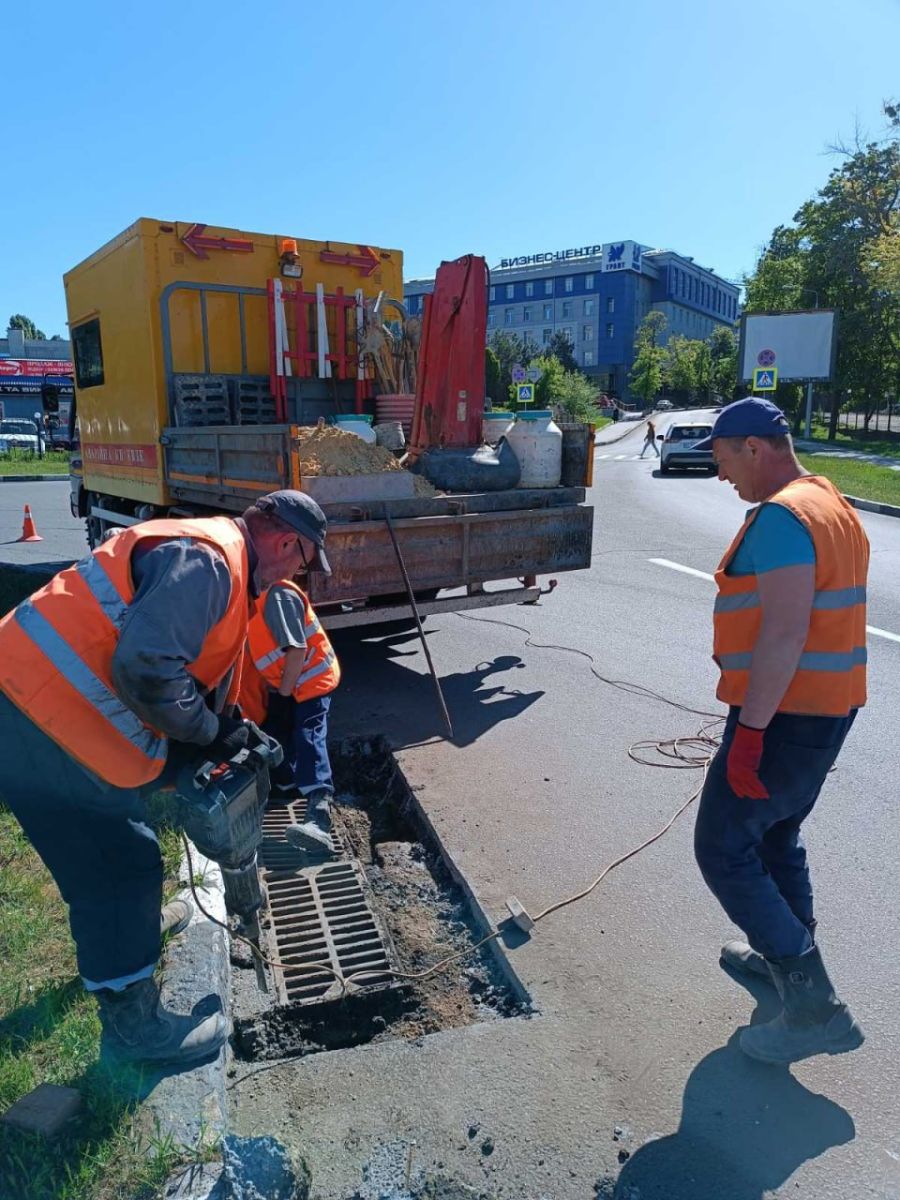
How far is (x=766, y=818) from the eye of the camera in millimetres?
2559

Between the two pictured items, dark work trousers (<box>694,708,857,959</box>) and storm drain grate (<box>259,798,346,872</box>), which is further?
storm drain grate (<box>259,798,346,872</box>)

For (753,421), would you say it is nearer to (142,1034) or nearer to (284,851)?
(142,1034)

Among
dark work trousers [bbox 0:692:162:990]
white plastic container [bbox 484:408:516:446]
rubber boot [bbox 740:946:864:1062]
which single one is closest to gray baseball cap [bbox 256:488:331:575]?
dark work trousers [bbox 0:692:162:990]

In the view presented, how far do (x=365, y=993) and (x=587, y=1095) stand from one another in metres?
0.87

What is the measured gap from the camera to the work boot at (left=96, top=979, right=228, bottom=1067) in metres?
2.55

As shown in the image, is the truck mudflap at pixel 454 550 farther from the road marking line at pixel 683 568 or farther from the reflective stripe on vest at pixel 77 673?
the road marking line at pixel 683 568

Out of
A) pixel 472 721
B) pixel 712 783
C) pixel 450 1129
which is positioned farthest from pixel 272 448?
pixel 450 1129

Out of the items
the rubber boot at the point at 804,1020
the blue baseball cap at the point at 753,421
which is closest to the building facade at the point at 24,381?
the blue baseball cap at the point at 753,421

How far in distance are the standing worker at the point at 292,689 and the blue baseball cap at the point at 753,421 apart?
2169 millimetres

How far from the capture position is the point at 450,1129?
238 centimetres

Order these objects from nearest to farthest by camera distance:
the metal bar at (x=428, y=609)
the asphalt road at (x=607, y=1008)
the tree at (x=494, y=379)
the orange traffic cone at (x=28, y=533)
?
the asphalt road at (x=607, y=1008) < the metal bar at (x=428, y=609) < the orange traffic cone at (x=28, y=533) < the tree at (x=494, y=379)

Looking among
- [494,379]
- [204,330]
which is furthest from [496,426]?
[494,379]

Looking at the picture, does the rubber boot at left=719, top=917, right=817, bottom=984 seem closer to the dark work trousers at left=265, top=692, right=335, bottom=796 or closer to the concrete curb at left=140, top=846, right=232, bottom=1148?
the concrete curb at left=140, top=846, right=232, bottom=1148

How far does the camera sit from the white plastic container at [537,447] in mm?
6219
